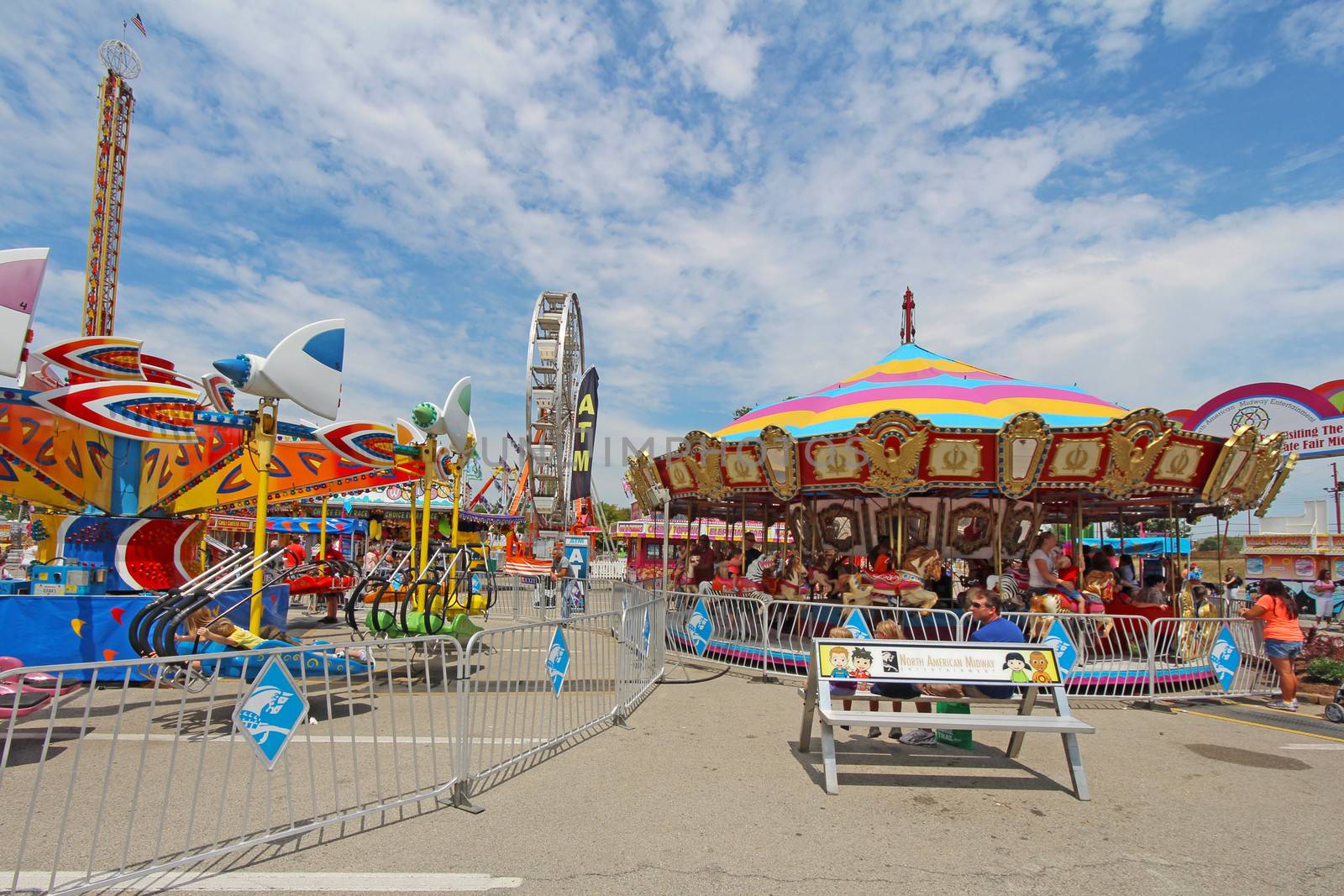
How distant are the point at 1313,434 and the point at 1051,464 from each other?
36.5 ft

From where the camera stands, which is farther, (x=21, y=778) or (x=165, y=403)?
(x=165, y=403)

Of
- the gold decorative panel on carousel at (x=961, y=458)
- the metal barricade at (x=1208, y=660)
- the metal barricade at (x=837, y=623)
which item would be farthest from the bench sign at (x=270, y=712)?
the metal barricade at (x=1208, y=660)

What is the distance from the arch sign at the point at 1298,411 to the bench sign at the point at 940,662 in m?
14.8

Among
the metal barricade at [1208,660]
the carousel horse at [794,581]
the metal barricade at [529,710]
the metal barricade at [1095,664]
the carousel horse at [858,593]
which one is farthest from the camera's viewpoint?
the carousel horse at [794,581]

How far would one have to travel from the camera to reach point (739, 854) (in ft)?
12.2

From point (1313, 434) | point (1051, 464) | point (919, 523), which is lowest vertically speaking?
point (919, 523)

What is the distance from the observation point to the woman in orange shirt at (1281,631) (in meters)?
7.88

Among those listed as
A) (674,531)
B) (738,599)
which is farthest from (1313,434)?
(674,531)

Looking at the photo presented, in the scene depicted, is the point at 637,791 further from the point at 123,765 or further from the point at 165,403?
the point at 165,403

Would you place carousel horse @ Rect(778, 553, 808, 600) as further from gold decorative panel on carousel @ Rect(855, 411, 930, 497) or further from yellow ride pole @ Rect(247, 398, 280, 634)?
yellow ride pole @ Rect(247, 398, 280, 634)

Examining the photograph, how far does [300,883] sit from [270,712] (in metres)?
0.82

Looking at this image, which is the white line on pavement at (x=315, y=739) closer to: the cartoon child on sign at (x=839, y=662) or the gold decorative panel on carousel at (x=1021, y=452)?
the cartoon child on sign at (x=839, y=662)

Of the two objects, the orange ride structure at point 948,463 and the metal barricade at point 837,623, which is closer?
the metal barricade at point 837,623

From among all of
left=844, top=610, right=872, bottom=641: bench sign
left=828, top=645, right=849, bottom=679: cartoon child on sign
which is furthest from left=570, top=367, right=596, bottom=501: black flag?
left=828, top=645, right=849, bottom=679: cartoon child on sign
